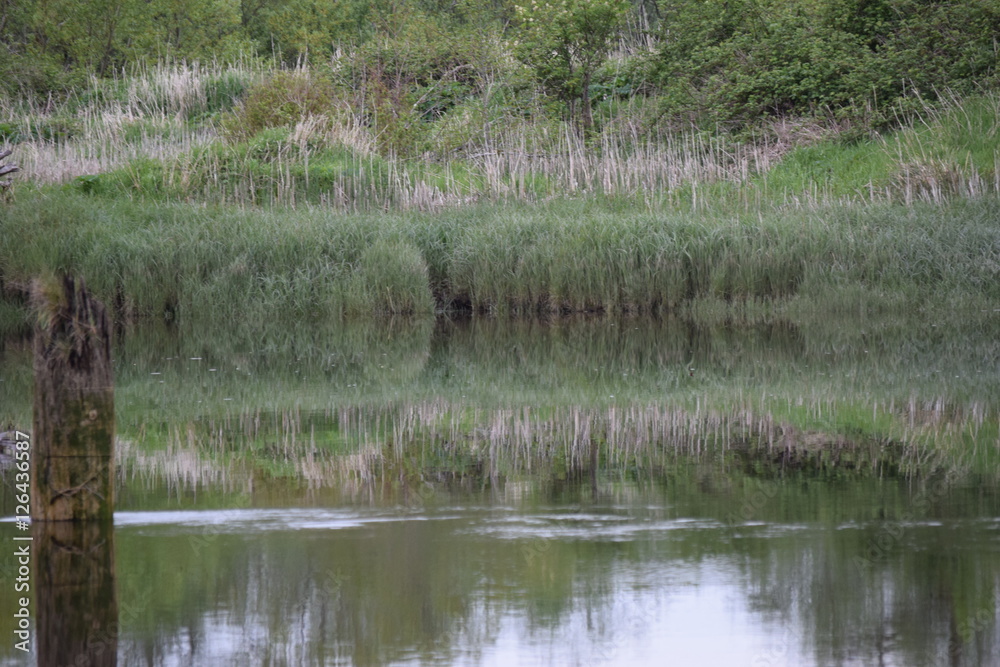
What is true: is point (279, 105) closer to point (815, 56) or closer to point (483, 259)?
point (483, 259)

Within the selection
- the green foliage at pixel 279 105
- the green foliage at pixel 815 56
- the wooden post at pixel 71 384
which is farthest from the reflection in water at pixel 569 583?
the green foliage at pixel 279 105

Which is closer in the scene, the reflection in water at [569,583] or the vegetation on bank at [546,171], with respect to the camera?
the reflection in water at [569,583]

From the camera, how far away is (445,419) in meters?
8.70

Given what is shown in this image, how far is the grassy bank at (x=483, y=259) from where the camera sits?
1557 cm

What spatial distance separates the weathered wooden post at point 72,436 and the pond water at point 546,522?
0.07m

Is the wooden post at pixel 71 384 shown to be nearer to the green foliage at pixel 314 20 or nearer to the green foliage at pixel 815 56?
the green foliage at pixel 815 56

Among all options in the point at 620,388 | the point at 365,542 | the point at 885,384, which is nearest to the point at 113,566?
the point at 365,542

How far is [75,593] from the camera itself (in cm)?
457

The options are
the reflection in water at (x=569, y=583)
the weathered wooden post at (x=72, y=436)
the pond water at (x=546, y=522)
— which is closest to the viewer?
the reflection in water at (x=569, y=583)

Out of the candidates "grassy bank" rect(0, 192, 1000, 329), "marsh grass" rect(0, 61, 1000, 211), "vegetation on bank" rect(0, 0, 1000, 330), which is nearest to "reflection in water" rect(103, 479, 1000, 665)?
"grassy bank" rect(0, 192, 1000, 329)

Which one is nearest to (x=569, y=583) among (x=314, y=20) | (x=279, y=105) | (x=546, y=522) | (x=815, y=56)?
(x=546, y=522)

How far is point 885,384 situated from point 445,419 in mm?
3712

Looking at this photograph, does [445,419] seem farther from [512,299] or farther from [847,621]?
[512,299]

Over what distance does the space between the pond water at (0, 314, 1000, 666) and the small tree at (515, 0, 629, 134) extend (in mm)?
15749
